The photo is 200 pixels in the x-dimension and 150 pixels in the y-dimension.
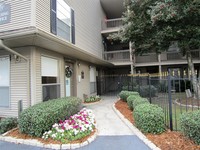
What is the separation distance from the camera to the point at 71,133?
4820 mm

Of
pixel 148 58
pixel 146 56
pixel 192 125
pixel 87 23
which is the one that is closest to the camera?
pixel 192 125

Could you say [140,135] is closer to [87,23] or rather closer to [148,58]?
[87,23]

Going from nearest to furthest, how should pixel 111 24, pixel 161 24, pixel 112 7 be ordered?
1. pixel 161 24
2. pixel 112 7
3. pixel 111 24

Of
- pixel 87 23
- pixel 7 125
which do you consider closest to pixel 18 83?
pixel 7 125

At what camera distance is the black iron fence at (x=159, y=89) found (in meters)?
6.61

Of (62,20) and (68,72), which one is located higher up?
(62,20)

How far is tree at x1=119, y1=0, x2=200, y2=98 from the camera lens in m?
8.81

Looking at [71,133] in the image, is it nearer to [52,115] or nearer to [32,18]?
[52,115]

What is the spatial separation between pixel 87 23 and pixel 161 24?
222 inches

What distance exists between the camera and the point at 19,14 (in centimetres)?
661

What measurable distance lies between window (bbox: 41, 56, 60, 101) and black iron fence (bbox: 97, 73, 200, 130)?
4.32 m

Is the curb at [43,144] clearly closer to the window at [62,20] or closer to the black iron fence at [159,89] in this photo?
the black iron fence at [159,89]

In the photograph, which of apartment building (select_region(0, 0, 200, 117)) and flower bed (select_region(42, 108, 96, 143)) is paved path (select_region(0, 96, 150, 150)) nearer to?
flower bed (select_region(42, 108, 96, 143))

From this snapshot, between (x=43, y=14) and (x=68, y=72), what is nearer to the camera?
(x=43, y=14)
